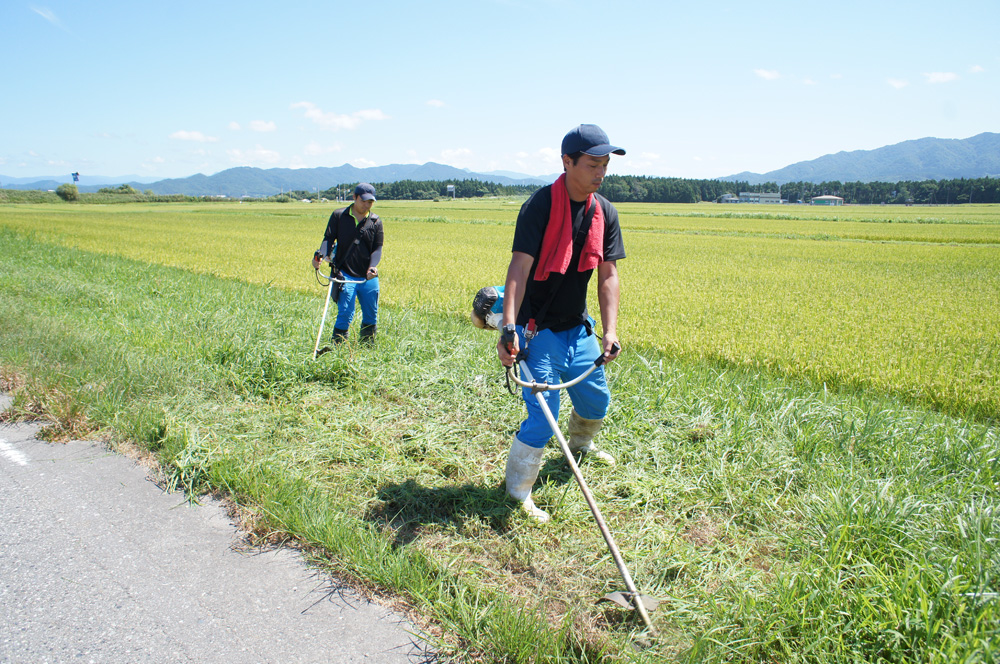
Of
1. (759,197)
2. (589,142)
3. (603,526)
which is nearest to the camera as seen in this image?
(603,526)

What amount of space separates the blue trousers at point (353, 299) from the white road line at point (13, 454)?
2.85 meters

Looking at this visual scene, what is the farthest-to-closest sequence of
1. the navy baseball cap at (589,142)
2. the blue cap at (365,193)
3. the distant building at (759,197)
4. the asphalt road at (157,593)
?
1. the distant building at (759,197)
2. the blue cap at (365,193)
3. the navy baseball cap at (589,142)
4. the asphalt road at (157,593)

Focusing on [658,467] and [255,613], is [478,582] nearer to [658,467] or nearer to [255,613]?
[255,613]

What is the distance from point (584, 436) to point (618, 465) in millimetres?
309

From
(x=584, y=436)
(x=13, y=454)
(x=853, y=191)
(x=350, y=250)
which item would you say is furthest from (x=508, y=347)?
(x=853, y=191)

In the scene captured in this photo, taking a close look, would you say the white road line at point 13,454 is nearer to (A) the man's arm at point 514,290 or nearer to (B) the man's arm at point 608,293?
(A) the man's arm at point 514,290

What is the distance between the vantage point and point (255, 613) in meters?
2.40

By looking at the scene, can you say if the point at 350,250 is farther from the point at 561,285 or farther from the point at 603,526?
the point at 603,526

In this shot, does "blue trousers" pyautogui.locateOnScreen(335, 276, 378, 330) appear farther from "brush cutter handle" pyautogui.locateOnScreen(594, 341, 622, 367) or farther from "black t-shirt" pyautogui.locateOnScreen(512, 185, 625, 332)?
"brush cutter handle" pyautogui.locateOnScreen(594, 341, 622, 367)

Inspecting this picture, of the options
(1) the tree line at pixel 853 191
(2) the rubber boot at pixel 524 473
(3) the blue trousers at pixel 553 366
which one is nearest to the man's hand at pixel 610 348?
(3) the blue trousers at pixel 553 366

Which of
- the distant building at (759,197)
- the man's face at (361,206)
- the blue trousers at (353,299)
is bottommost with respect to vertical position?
the blue trousers at (353,299)

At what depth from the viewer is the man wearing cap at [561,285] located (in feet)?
9.29

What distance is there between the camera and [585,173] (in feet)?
9.13

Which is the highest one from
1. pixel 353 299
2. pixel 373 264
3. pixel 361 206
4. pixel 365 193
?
pixel 365 193
